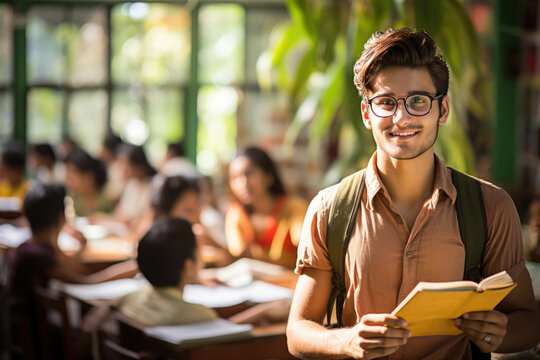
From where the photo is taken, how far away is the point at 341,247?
1594mm

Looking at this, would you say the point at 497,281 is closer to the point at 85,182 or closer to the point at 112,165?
the point at 85,182

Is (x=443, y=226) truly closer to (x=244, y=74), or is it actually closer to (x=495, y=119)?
(x=495, y=119)

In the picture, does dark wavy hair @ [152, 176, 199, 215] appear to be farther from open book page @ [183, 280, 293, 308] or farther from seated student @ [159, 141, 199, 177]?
seated student @ [159, 141, 199, 177]

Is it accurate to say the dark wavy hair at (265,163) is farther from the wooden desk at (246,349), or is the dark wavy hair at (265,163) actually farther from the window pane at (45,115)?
the window pane at (45,115)

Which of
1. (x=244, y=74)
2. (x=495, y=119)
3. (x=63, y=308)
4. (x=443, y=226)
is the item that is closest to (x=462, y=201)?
(x=443, y=226)

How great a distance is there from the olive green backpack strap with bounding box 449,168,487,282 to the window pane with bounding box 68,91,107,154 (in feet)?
26.7

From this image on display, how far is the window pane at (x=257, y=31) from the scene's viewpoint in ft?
29.7

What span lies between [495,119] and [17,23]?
5589 mm

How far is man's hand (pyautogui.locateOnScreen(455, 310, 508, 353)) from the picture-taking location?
1509 millimetres

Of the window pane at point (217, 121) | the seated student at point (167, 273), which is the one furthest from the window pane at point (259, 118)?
the seated student at point (167, 273)

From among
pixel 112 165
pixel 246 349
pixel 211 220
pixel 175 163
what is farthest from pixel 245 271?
pixel 112 165

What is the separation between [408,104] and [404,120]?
1.4 inches

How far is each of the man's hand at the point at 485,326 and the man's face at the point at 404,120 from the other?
0.34 m

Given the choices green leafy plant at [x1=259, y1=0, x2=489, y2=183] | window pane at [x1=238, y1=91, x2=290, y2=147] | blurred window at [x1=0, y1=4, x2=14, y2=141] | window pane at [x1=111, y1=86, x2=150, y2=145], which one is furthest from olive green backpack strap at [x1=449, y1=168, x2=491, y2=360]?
blurred window at [x1=0, y1=4, x2=14, y2=141]
